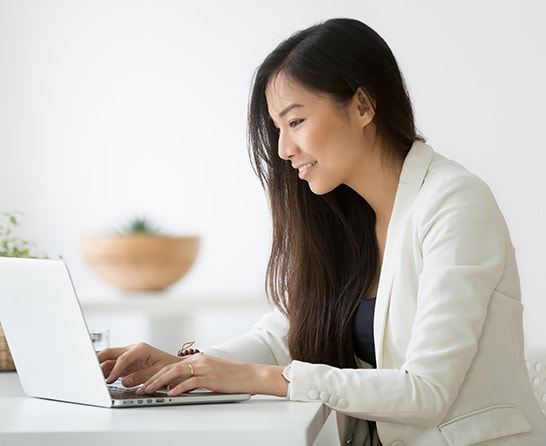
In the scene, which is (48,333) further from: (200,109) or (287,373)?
(200,109)

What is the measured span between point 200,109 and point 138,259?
2.04 feet

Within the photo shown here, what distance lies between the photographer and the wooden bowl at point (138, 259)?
128 inches

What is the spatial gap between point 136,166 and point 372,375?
2.20 meters

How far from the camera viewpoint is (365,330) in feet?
6.23

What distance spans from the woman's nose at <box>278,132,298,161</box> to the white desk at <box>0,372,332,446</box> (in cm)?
62

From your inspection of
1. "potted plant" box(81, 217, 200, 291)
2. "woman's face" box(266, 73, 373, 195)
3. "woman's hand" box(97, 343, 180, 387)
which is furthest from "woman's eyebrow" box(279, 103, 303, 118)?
"potted plant" box(81, 217, 200, 291)

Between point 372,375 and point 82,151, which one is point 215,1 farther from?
point 372,375

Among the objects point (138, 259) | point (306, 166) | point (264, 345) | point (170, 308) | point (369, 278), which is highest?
point (306, 166)

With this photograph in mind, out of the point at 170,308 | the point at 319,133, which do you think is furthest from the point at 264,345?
the point at 170,308

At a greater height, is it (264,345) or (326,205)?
(326,205)

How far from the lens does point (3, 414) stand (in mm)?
1327

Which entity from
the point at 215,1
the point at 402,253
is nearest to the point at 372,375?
the point at 402,253

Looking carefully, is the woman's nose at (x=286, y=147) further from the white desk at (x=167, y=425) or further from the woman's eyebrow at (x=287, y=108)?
the white desk at (x=167, y=425)

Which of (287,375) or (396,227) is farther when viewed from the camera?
(396,227)
